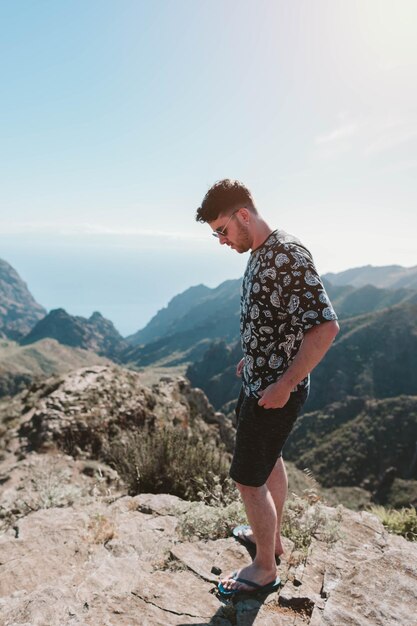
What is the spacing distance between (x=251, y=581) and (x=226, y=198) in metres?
2.65

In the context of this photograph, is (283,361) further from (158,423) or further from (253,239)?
(158,423)

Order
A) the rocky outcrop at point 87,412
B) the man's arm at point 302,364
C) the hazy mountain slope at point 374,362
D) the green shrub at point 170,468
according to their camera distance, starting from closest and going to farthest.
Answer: the man's arm at point 302,364 → the green shrub at point 170,468 → the rocky outcrop at point 87,412 → the hazy mountain slope at point 374,362

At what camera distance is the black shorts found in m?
2.64

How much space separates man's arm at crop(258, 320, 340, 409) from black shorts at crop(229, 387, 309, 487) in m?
0.25

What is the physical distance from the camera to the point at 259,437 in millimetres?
2654

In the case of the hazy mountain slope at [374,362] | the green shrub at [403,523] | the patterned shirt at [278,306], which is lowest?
the hazy mountain slope at [374,362]

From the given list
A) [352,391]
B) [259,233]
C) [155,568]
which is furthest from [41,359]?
[259,233]

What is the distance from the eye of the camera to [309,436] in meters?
80.6

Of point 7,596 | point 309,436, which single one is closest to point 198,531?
point 7,596

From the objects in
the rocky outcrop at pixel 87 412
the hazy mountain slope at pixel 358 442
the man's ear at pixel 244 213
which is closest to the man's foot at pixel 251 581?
the man's ear at pixel 244 213

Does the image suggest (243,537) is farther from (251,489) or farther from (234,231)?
(234,231)

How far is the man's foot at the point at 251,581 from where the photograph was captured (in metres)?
2.75

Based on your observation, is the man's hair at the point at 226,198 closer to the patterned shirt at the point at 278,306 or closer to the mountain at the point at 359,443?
the patterned shirt at the point at 278,306

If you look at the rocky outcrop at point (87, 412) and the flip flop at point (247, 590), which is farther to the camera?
the rocky outcrop at point (87, 412)
